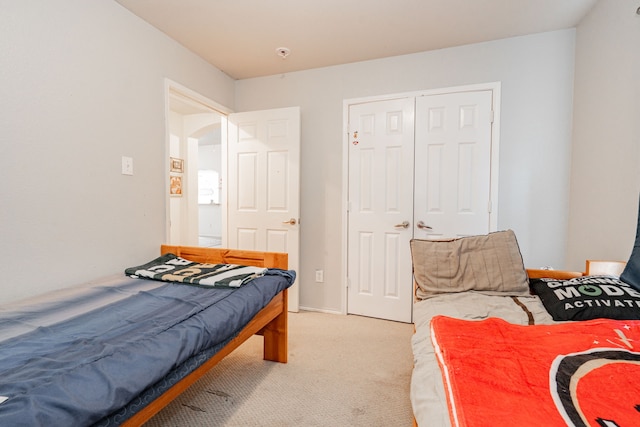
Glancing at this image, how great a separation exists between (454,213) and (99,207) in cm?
272

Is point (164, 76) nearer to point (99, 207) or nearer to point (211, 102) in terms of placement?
point (211, 102)

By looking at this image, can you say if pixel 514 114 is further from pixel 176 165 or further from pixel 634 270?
pixel 176 165

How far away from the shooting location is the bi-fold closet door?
8.47 ft

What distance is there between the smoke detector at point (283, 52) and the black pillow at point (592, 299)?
263 centimetres

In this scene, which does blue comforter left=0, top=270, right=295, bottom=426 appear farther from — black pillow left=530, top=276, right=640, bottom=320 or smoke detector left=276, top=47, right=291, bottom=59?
smoke detector left=276, top=47, right=291, bottom=59

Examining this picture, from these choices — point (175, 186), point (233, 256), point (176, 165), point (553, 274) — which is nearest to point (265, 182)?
point (233, 256)

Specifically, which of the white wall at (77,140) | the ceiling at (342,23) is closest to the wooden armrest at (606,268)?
the ceiling at (342,23)

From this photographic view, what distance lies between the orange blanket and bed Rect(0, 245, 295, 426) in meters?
0.90

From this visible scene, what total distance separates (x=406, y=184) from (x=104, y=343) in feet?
7.99

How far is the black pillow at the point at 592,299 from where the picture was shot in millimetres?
1237

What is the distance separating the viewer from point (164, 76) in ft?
7.95

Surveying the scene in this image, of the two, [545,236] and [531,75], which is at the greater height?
[531,75]

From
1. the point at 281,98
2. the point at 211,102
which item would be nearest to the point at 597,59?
the point at 281,98

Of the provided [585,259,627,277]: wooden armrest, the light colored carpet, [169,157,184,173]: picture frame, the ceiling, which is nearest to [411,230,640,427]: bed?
[585,259,627,277]: wooden armrest
